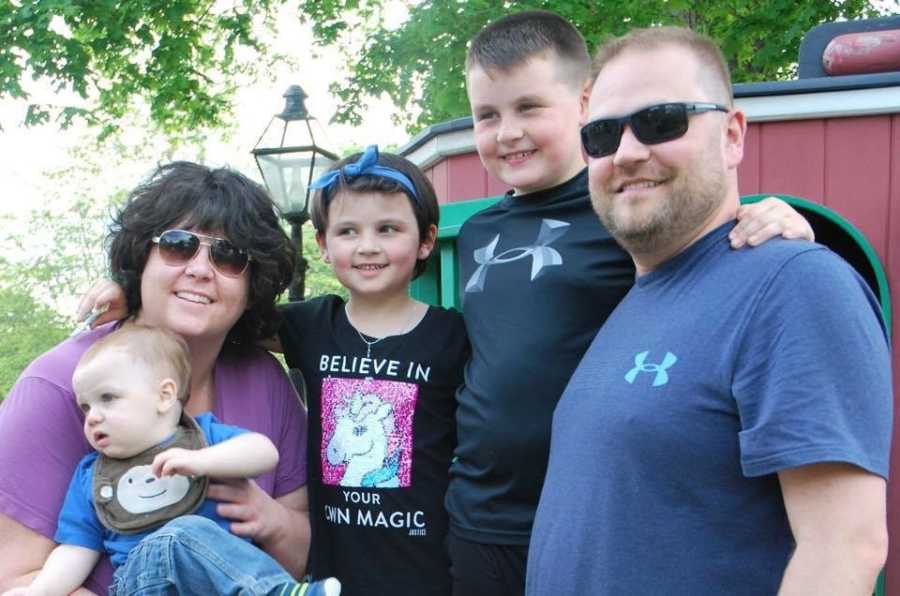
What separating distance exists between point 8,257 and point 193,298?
75.0 feet

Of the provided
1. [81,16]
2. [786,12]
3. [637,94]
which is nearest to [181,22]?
[81,16]

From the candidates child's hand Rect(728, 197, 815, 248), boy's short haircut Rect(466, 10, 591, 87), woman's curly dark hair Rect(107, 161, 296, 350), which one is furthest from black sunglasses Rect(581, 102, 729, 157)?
woman's curly dark hair Rect(107, 161, 296, 350)

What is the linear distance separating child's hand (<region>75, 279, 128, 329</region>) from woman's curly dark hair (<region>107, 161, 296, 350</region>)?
0.08ft

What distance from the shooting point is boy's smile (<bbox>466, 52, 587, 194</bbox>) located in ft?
8.16

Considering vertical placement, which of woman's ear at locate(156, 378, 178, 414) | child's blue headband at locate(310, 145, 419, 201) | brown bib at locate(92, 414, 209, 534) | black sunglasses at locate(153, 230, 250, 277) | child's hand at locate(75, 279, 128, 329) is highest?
child's blue headband at locate(310, 145, 419, 201)

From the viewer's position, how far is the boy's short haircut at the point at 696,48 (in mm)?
1864

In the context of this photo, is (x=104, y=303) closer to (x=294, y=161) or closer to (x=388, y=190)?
(x=388, y=190)

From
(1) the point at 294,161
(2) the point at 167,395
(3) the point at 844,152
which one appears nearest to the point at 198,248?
(2) the point at 167,395

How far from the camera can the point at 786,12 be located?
356 inches

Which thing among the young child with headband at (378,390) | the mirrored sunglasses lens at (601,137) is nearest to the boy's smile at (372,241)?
the young child with headband at (378,390)

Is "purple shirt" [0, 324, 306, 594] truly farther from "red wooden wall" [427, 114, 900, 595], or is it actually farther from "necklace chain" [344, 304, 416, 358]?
"red wooden wall" [427, 114, 900, 595]

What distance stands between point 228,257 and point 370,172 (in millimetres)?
509

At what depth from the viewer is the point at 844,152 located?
14.3 ft

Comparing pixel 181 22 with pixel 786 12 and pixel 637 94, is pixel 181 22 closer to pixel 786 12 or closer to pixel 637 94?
pixel 786 12
